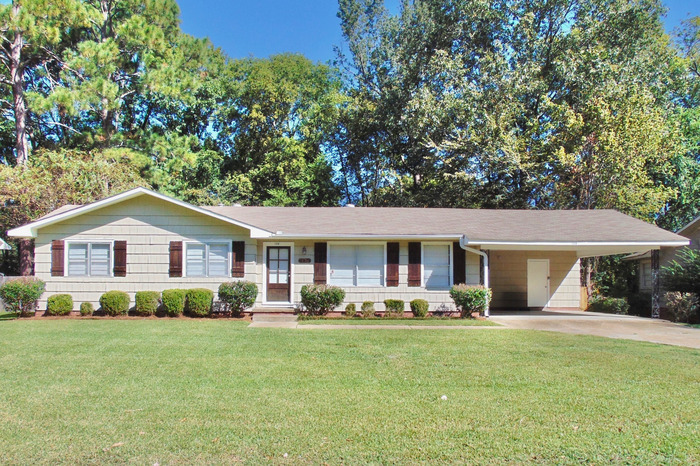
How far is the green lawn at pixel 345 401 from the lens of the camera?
4410 mm

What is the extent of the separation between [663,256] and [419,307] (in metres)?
11.3

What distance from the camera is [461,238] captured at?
14273 mm

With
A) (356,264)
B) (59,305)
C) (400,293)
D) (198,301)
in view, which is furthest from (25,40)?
(400,293)

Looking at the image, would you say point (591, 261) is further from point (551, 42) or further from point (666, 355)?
point (666, 355)

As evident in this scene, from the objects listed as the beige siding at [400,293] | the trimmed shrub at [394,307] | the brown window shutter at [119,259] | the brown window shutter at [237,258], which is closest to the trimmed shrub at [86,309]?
the brown window shutter at [119,259]

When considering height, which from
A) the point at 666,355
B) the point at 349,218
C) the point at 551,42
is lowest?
the point at 666,355

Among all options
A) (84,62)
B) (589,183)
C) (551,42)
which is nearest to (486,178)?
(589,183)

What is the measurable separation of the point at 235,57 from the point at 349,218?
60.6 feet

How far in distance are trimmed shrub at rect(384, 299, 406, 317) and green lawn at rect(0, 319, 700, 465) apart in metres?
4.47

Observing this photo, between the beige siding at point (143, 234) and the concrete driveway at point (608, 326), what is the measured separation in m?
8.06

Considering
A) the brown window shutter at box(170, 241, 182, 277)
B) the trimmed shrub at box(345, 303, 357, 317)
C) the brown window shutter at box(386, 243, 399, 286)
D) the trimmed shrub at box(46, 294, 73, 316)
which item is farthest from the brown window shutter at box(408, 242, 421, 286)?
the trimmed shrub at box(46, 294, 73, 316)

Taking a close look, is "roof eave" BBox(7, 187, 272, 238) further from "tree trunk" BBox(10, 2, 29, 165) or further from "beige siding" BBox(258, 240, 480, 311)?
"tree trunk" BBox(10, 2, 29, 165)

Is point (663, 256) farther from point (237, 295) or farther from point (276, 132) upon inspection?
point (276, 132)

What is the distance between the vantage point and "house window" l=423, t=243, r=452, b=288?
1490 cm
